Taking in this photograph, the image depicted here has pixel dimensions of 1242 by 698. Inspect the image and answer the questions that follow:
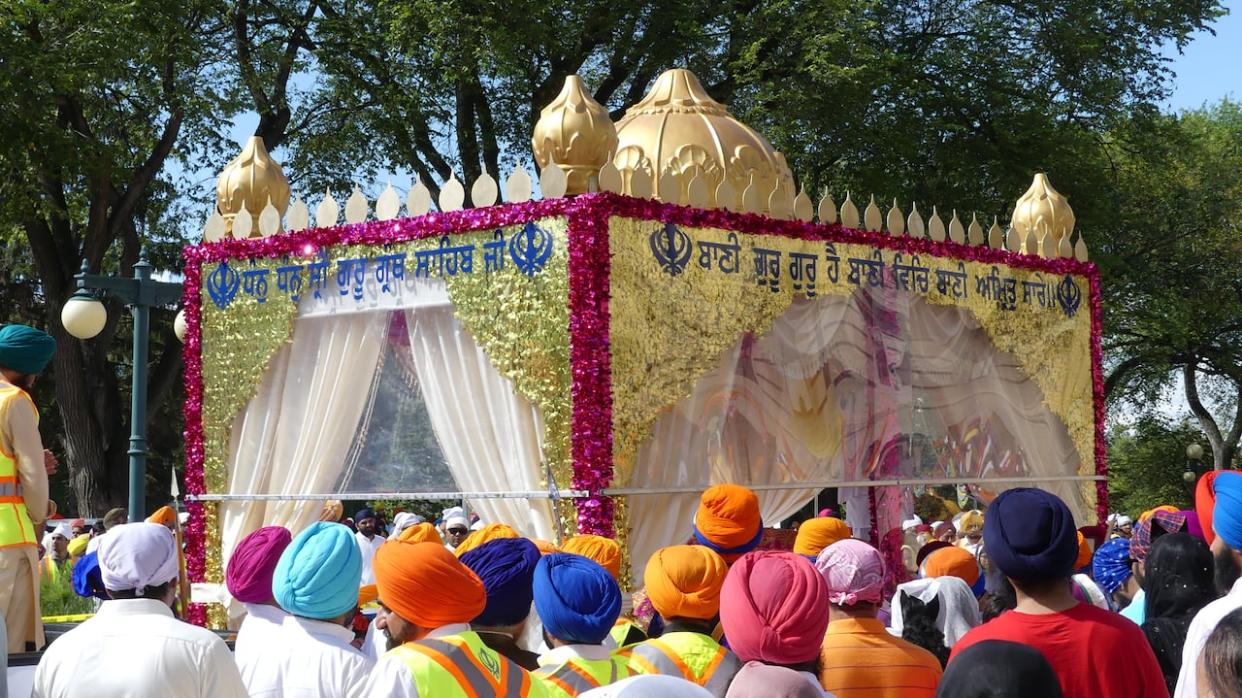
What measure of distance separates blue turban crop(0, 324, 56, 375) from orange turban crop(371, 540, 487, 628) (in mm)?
3157

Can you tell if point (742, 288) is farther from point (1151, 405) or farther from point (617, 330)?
point (1151, 405)

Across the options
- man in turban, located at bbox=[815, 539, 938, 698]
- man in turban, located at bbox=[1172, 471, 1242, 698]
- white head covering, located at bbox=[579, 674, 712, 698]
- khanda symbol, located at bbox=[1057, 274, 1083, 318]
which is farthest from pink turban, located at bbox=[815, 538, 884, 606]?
khanda symbol, located at bbox=[1057, 274, 1083, 318]

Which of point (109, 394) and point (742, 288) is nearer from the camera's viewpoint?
point (742, 288)

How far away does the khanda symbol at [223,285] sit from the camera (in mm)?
11773

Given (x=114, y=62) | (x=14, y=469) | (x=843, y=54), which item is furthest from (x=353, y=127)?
(x=14, y=469)

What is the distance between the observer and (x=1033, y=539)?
3.68 metres

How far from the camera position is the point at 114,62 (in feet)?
67.7

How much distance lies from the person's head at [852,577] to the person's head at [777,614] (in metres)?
0.62

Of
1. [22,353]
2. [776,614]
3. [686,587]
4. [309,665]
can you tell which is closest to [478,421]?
[22,353]

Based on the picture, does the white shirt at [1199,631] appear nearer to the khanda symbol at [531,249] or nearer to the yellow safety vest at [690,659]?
the yellow safety vest at [690,659]

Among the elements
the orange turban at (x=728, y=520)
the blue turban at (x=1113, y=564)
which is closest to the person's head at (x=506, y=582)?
the orange turban at (x=728, y=520)

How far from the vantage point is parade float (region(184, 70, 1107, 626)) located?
32.3ft

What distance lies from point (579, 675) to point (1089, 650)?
1.41 m

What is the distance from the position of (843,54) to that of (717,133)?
10000 mm
